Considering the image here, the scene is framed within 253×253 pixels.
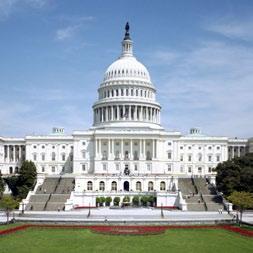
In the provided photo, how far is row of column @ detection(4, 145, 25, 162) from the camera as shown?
150000 millimetres

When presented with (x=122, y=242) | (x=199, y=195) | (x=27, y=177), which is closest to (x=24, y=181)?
(x=27, y=177)

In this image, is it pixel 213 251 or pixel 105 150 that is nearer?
pixel 213 251

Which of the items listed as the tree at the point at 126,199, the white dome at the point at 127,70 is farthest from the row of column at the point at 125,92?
the tree at the point at 126,199

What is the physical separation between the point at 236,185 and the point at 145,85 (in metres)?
55.9

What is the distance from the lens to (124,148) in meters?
130

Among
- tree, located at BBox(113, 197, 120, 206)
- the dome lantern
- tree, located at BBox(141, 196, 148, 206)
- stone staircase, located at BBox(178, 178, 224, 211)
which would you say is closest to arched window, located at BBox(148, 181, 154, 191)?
stone staircase, located at BBox(178, 178, 224, 211)

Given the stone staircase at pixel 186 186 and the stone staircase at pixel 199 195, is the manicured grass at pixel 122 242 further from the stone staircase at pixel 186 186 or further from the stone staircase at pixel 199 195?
the stone staircase at pixel 186 186

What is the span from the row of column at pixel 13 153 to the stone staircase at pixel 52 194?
126 ft

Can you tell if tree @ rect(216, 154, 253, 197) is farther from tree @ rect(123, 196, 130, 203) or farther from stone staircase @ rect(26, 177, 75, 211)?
stone staircase @ rect(26, 177, 75, 211)

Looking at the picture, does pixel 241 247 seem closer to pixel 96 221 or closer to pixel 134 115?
pixel 96 221

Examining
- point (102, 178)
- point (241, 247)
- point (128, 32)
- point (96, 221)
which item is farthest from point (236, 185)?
point (128, 32)

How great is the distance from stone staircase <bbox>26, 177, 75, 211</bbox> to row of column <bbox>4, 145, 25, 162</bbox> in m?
38.5

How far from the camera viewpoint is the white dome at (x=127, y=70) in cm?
14500

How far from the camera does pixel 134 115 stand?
14100cm
